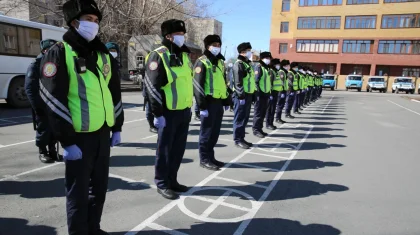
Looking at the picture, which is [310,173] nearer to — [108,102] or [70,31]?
[108,102]

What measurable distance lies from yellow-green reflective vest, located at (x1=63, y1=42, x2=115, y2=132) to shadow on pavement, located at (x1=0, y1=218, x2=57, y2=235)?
4.48ft

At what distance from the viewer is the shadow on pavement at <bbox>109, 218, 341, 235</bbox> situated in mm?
3162

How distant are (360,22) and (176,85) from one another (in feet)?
162

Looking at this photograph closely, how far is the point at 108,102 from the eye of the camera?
101 inches

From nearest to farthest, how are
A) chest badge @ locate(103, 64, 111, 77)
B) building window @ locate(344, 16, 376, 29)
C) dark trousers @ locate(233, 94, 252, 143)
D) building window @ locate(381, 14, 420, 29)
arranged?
chest badge @ locate(103, 64, 111, 77) < dark trousers @ locate(233, 94, 252, 143) < building window @ locate(381, 14, 420, 29) < building window @ locate(344, 16, 376, 29)

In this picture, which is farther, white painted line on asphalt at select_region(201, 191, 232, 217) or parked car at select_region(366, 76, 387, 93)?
parked car at select_region(366, 76, 387, 93)

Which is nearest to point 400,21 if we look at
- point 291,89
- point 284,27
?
point 284,27

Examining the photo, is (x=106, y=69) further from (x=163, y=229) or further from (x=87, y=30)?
(x=163, y=229)

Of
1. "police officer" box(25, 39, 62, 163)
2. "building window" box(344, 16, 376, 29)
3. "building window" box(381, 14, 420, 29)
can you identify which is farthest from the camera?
"building window" box(344, 16, 376, 29)

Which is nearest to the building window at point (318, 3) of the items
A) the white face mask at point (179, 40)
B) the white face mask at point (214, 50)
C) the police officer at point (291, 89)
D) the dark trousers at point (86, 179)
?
the police officer at point (291, 89)

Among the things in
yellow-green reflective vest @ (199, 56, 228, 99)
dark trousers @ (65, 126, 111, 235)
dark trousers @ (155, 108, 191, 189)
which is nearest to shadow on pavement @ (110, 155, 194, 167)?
dark trousers @ (155, 108, 191, 189)

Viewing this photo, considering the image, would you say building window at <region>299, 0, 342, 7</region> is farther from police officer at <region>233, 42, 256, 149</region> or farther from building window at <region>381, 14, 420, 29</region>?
police officer at <region>233, 42, 256, 149</region>

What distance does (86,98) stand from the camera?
2.38 meters

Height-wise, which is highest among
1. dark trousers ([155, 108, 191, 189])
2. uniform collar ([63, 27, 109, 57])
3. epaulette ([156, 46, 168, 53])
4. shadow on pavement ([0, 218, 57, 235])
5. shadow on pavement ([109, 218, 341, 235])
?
epaulette ([156, 46, 168, 53])
